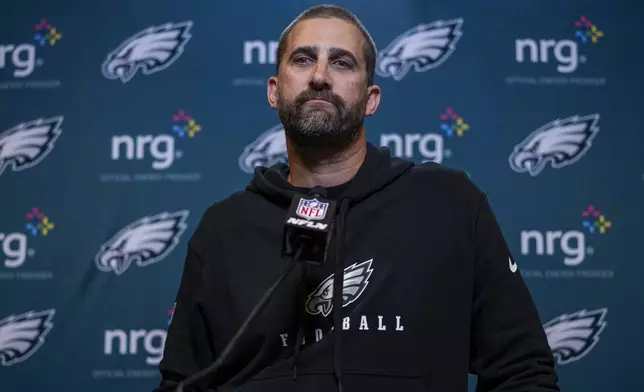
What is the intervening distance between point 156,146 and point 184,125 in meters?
0.10

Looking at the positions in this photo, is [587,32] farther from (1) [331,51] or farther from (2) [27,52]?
(2) [27,52]

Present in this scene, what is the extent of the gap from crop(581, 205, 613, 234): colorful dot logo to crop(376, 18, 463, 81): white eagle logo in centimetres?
60

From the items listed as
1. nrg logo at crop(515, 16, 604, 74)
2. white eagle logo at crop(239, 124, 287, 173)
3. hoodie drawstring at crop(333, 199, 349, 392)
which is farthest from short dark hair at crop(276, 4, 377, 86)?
nrg logo at crop(515, 16, 604, 74)

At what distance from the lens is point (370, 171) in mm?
1045

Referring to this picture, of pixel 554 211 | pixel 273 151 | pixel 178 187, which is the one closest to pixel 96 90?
pixel 178 187

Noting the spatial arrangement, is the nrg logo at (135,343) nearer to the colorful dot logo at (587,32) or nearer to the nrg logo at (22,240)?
the nrg logo at (22,240)

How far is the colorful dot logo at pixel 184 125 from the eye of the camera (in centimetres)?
189

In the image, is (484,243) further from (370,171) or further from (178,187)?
(178,187)

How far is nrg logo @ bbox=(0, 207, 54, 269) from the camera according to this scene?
6.05 feet

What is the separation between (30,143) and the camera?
1.90 meters

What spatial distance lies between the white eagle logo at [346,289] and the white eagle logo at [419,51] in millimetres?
1086

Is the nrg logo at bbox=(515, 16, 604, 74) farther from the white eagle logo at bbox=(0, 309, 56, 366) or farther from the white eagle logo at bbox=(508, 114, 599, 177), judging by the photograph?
→ the white eagle logo at bbox=(0, 309, 56, 366)

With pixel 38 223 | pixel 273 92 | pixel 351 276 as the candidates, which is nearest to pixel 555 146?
pixel 273 92

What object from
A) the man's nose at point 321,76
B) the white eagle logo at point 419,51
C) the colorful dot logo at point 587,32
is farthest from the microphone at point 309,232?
the colorful dot logo at point 587,32
